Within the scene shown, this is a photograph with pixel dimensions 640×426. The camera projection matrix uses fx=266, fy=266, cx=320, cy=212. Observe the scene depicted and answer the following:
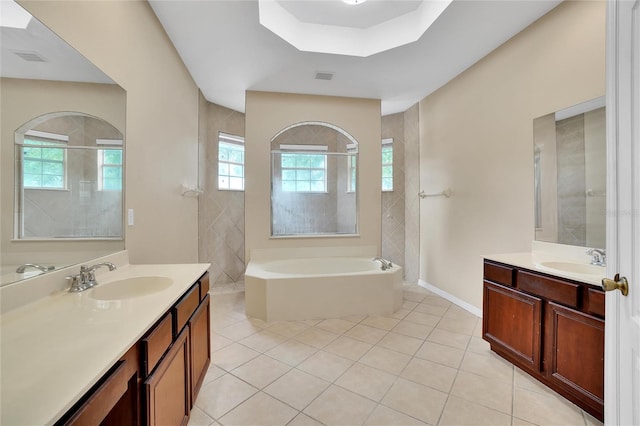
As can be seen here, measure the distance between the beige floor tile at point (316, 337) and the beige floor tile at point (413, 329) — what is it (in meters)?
0.64

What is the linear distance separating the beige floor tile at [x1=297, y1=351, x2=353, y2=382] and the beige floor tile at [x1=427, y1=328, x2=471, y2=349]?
88 cm

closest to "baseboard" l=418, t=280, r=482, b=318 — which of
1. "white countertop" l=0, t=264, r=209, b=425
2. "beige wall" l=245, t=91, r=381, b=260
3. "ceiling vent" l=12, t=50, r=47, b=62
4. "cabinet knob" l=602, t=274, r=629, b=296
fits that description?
"beige wall" l=245, t=91, r=381, b=260

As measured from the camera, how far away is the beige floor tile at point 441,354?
204 centimetres

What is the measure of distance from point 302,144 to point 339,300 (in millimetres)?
2168

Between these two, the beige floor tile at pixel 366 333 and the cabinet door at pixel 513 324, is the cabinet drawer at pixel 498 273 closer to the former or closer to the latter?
the cabinet door at pixel 513 324

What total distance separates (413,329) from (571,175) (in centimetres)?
181

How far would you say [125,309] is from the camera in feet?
3.37

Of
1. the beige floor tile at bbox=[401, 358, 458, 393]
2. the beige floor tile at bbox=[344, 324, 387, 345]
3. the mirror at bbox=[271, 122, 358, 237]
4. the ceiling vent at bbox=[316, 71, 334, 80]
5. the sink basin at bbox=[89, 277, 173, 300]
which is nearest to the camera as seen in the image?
the sink basin at bbox=[89, 277, 173, 300]

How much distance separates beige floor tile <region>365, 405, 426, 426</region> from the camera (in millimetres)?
1453

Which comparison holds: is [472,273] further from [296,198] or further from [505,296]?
[296,198]

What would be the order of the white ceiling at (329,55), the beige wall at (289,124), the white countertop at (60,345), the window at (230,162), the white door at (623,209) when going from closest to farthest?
the white countertop at (60,345) → the white door at (623,209) → the white ceiling at (329,55) → the beige wall at (289,124) → the window at (230,162)

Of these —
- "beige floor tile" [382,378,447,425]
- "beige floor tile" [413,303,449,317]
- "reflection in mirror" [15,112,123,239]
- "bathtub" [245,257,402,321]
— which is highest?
"reflection in mirror" [15,112,123,239]

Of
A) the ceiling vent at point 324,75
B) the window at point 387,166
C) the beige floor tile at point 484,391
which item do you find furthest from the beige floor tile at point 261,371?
the window at point 387,166

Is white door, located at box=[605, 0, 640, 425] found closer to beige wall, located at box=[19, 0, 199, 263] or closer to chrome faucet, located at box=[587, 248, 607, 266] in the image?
chrome faucet, located at box=[587, 248, 607, 266]
